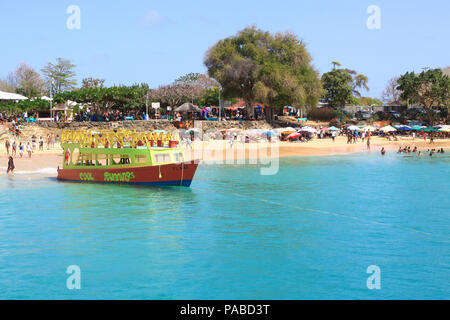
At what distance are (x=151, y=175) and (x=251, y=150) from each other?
25.0 m

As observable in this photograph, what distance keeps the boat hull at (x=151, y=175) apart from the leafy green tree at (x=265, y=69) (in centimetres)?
3867

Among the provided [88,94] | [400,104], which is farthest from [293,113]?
[88,94]

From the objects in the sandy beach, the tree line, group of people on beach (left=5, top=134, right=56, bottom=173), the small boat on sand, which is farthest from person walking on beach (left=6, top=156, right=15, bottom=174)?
the tree line

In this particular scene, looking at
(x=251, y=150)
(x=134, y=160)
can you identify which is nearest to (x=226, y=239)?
(x=134, y=160)

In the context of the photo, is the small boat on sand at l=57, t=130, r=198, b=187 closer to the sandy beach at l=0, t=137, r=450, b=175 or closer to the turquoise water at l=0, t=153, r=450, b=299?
the turquoise water at l=0, t=153, r=450, b=299

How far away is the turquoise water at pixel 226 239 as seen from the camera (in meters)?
16.1

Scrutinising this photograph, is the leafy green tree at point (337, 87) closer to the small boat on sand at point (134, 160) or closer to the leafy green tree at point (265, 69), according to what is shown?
the leafy green tree at point (265, 69)

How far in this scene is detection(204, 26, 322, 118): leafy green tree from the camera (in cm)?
6925

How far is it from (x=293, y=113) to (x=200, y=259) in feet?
256

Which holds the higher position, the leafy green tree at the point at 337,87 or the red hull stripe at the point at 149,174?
the leafy green tree at the point at 337,87

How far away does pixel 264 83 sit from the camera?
229 feet

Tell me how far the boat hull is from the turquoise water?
0.58 meters

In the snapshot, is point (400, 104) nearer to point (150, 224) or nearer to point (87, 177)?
point (87, 177)

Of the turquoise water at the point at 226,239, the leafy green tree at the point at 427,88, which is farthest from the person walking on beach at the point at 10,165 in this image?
the leafy green tree at the point at 427,88
